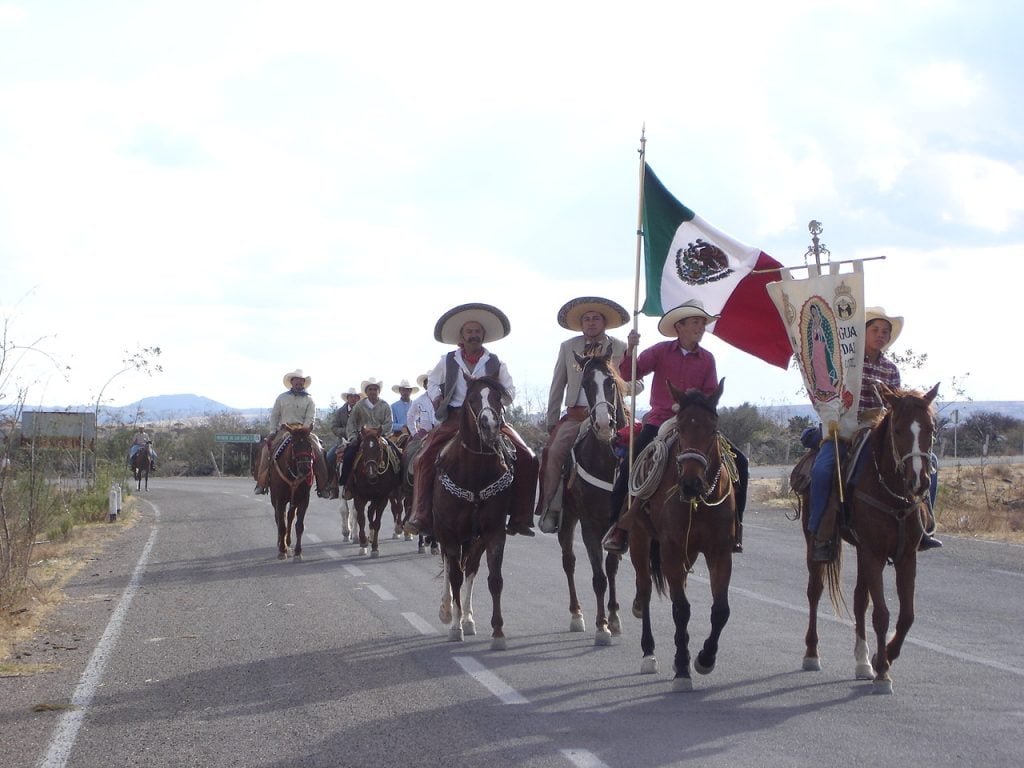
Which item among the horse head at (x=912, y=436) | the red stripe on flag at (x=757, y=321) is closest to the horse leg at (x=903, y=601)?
the horse head at (x=912, y=436)

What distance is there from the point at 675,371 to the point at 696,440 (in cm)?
119

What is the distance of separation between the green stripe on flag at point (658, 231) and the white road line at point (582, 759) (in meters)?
5.14

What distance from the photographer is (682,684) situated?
8336 mm

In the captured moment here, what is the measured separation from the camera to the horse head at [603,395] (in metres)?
10.3

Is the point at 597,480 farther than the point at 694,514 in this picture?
Yes

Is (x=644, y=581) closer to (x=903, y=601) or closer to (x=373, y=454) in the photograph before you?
(x=903, y=601)

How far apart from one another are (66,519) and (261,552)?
17.5 ft

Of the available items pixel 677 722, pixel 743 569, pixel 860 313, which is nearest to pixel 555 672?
pixel 677 722

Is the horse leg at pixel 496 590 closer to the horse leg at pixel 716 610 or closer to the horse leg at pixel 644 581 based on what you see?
the horse leg at pixel 644 581

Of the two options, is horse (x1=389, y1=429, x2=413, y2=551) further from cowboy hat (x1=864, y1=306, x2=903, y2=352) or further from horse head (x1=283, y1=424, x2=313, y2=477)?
cowboy hat (x1=864, y1=306, x2=903, y2=352)

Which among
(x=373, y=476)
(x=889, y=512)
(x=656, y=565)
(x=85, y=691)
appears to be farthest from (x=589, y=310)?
(x=373, y=476)

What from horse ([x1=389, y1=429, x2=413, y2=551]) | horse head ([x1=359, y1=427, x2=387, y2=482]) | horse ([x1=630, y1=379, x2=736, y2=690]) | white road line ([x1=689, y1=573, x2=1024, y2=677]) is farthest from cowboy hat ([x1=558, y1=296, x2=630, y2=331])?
horse head ([x1=359, y1=427, x2=387, y2=482])

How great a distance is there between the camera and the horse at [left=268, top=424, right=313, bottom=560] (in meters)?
18.3

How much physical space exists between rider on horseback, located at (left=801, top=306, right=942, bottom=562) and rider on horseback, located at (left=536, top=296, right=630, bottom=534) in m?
2.29
